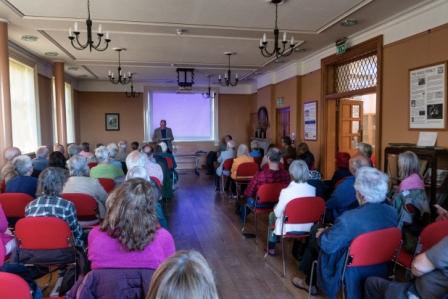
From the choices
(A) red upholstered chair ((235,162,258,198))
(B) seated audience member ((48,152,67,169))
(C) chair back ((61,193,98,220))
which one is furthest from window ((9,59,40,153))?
(A) red upholstered chair ((235,162,258,198))

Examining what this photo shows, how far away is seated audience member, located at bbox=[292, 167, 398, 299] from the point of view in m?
2.39

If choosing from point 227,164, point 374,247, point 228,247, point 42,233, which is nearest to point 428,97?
point 374,247

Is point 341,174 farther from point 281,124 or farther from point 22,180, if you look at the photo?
point 281,124

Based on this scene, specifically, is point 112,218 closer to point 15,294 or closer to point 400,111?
point 15,294

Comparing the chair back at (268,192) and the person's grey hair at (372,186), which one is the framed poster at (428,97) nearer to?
the chair back at (268,192)

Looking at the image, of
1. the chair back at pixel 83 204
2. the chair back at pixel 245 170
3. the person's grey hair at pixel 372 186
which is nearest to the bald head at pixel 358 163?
the person's grey hair at pixel 372 186

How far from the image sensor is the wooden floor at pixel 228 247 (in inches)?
126

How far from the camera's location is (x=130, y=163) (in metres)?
3.91

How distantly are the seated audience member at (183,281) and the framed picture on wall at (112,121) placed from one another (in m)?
11.1

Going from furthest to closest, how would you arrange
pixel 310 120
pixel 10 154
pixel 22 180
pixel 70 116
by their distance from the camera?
pixel 70 116, pixel 310 120, pixel 10 154, pixel 22 180

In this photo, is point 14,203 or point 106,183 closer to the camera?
point 14,203

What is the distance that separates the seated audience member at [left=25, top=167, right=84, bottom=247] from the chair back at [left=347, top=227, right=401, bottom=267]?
2051 millimetres

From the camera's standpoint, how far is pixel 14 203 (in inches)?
127

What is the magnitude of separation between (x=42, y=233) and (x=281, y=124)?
7.42 m
